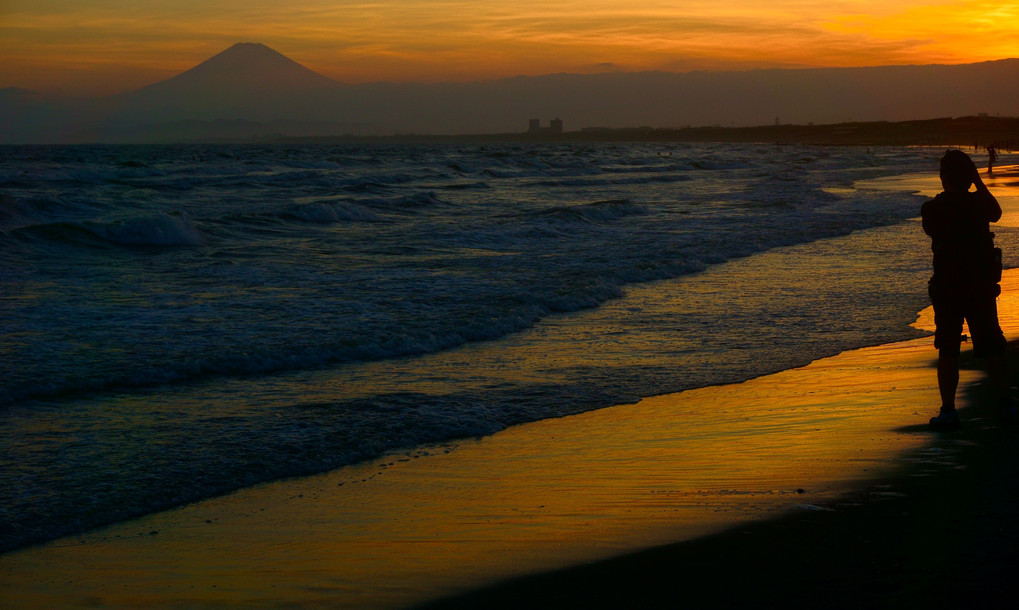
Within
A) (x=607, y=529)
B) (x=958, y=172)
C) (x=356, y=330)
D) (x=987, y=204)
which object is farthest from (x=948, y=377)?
(x=356, y=330)

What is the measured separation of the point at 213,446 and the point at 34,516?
1.33 metres

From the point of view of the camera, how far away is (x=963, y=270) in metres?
5.71

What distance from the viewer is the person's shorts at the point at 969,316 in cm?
571

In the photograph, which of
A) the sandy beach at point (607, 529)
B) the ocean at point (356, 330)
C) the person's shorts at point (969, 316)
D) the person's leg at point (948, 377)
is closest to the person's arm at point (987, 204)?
the person's shorts at point (969, 316)

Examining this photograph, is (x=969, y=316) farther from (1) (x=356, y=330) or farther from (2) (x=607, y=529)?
(1) (x=356, y=330)

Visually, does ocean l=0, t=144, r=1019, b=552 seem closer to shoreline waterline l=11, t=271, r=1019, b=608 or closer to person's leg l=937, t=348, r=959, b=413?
shoreline waterline l=11, t=271, r=1019, b=608

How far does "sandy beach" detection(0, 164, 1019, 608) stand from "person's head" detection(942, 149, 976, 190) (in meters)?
1.53

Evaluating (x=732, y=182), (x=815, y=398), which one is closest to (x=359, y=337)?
(x=815, y=398)

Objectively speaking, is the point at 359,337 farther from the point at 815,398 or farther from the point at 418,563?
the point at 418,563

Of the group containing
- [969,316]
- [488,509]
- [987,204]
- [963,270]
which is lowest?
[488,509]

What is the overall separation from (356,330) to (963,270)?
19.6 feet

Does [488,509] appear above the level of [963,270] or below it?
below

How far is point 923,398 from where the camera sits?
22.4ft

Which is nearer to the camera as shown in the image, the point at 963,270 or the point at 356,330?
the point at 963,270
